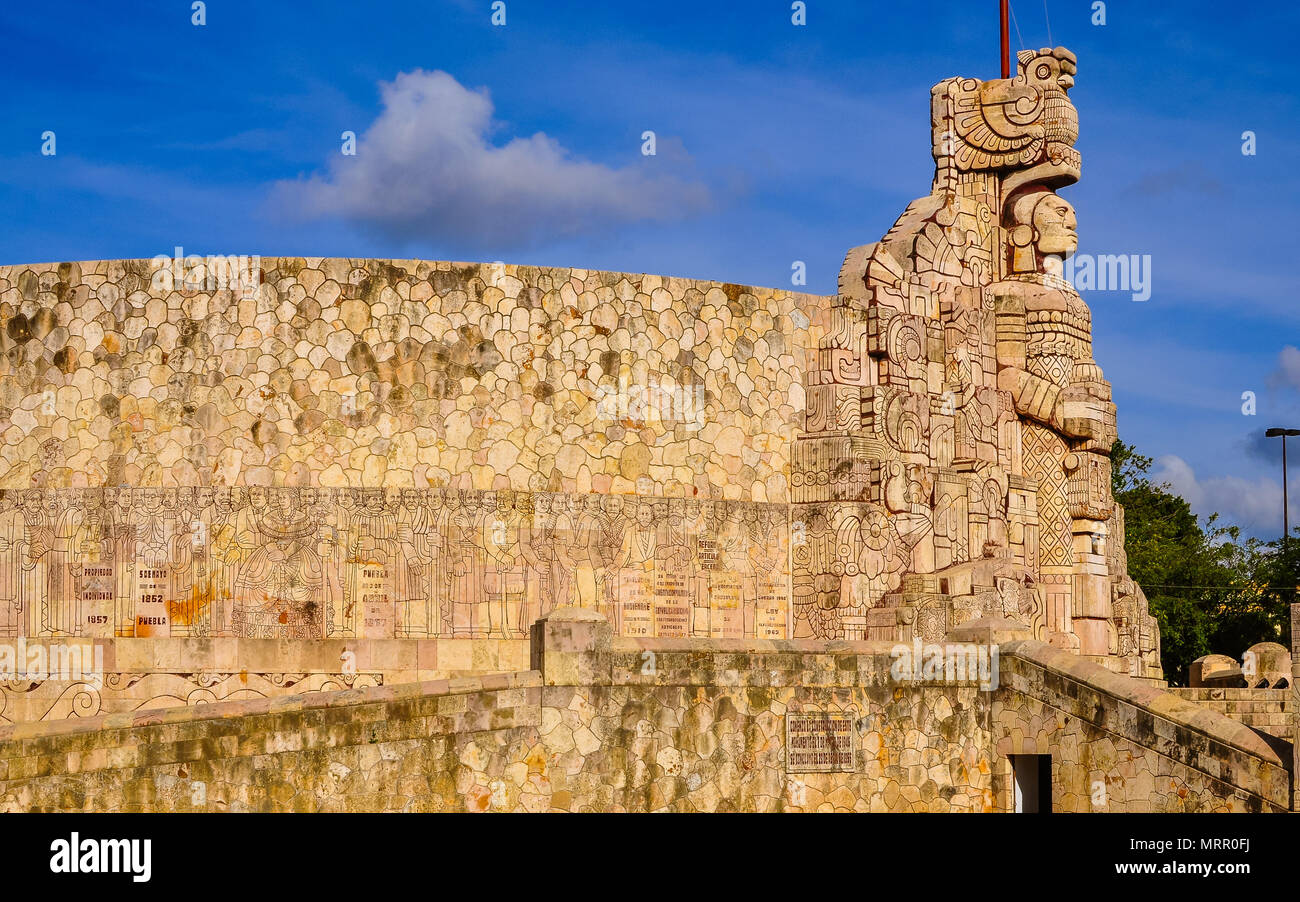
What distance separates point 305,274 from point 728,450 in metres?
5.47

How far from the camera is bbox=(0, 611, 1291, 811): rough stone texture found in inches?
512

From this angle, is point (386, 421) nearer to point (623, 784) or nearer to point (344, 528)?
point (344, 528)

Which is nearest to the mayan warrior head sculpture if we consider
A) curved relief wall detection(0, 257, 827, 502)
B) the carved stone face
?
the carved stone face

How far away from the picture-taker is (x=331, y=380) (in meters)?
19.7

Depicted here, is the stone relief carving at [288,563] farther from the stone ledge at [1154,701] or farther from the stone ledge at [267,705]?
the stone ledge at [1154,701]

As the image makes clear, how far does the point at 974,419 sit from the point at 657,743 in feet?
32.3

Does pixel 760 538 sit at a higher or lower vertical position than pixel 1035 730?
higher

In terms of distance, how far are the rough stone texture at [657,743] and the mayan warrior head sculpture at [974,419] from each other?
4.36m

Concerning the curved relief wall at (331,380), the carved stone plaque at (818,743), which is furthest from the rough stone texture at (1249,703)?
the carved stone plaque at (818,743)

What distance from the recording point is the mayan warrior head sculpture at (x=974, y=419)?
21.4 meters

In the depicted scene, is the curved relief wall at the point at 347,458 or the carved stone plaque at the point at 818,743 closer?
the carved stone plaque at the point at 818,743

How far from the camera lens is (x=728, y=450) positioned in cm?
2119

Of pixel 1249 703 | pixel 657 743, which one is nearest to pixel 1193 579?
pixel 1249 703
